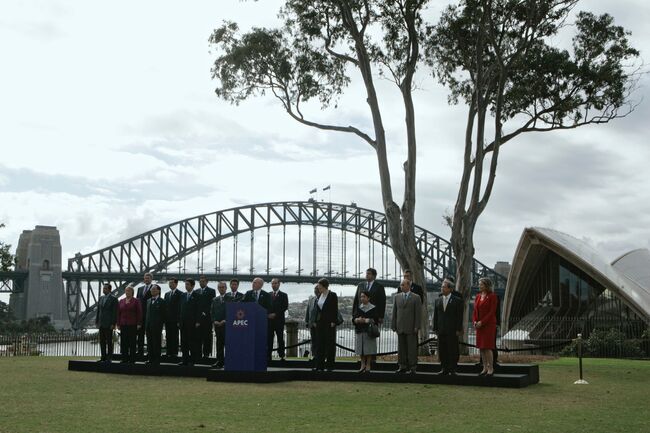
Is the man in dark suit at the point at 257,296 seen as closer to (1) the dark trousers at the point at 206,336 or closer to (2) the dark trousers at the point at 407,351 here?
(1) the dark trousers at the point at 206,336

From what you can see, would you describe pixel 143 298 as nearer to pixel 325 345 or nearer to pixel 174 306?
pixel 174 306

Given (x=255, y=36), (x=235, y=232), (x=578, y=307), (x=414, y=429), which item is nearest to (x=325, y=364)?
(x=414, y=429)

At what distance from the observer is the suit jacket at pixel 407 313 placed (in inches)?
564

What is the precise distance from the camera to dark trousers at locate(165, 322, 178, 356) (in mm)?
16775

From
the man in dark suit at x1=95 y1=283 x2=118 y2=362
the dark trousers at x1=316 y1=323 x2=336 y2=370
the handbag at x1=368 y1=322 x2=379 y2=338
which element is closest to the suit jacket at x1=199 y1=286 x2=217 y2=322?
the man in dark suit at x1=95 y1=283 x2=118 y2=362

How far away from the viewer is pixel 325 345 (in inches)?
583

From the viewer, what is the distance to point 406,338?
14406 millimetres

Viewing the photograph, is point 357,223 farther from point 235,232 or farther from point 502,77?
point 502,77

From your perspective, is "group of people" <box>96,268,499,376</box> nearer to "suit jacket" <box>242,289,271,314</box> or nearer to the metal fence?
"suit jacket" <box>242,289,271,314</box>

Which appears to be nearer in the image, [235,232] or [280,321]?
[280,321]

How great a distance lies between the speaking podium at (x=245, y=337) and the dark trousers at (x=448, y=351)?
3.02 meters

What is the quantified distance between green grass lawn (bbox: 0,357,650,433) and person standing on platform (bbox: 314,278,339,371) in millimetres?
1254

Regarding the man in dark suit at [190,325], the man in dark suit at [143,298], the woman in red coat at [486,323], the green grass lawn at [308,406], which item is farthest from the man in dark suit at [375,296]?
the man in dark suit at [143,298]

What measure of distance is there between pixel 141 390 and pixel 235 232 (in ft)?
283
